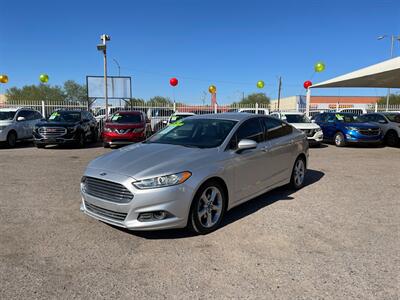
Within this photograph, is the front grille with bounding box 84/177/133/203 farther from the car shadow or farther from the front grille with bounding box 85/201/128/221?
the car shadow

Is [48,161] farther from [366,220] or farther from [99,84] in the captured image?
[99,84]

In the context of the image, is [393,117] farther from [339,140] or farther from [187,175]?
[187,175]

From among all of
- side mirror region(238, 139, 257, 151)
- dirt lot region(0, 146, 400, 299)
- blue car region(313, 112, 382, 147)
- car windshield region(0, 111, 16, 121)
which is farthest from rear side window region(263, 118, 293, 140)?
car windshield region(0, 111, 16, 121)

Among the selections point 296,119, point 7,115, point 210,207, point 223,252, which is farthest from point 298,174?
point 7,115

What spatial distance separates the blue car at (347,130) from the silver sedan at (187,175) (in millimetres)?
9603

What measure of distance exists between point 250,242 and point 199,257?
0.74 m

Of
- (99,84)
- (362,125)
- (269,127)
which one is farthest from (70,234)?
(99,84)

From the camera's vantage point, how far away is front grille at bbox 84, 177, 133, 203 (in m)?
3.90

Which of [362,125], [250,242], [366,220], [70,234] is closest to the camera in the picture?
[250,242]

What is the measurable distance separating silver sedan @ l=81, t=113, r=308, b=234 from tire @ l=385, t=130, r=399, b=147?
11260mm

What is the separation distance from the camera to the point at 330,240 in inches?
164

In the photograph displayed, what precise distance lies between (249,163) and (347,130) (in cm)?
1085

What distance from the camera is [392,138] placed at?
14.8 metres

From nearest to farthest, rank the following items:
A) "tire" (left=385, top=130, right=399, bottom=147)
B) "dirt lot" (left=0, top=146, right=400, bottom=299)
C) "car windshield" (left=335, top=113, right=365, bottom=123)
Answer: "dirt lot" (left=0, top=146, right=400, bottom=299)
"tire" (left=385, top=130, right=399, bottom=147)
"car windshield" (left=335, top=113, right=365, bottom=123)
